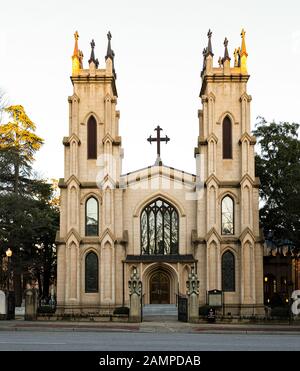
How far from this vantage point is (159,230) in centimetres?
4991

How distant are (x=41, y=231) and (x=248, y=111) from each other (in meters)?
20.2

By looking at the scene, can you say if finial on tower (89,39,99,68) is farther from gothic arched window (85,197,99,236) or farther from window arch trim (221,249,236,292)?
window arch trim (221,249,236,292)

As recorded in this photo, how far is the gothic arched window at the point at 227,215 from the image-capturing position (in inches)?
1913

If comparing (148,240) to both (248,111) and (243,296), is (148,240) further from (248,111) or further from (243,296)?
(248,111)

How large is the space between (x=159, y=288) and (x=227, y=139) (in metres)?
12.4

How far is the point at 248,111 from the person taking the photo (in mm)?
49688

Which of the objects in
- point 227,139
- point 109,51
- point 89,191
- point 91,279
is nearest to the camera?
point 91,279

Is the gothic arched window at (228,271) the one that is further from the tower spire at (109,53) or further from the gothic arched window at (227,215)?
the tower spire at (109,53)

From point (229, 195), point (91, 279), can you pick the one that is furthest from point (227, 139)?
point (91, 279)

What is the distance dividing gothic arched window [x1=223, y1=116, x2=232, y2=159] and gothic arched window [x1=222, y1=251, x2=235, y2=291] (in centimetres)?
735

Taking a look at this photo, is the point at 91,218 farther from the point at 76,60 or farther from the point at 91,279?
the point at 76,60

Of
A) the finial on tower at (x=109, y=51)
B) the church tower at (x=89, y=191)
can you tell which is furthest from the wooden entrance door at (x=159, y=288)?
the finial on tower at (x=109, y=51)

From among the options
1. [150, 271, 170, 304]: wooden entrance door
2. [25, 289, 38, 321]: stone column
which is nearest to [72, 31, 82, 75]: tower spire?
[150, 271, 170, 304]: wooden entrance door
